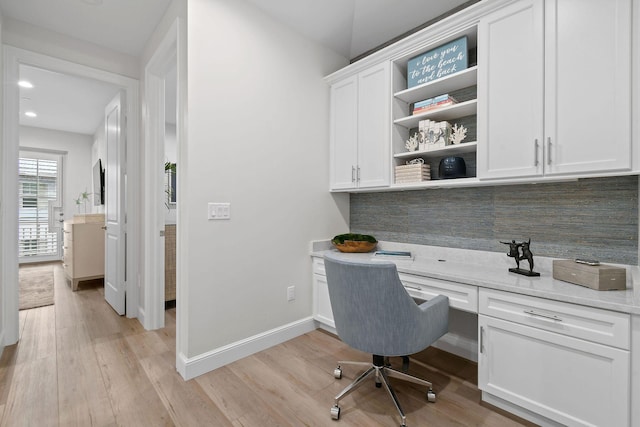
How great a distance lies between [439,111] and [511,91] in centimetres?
46

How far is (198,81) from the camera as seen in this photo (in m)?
2.03

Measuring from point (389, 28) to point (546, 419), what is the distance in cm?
299

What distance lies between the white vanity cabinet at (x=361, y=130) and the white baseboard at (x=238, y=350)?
1.33 m

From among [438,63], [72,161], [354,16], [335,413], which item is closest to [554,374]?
[335,413]

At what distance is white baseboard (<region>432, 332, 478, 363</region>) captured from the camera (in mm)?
2217

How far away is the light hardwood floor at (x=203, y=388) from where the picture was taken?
1611mm

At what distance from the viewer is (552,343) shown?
1.44 m

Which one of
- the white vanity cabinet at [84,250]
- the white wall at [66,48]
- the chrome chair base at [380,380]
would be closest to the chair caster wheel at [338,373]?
the chrome chair base at [380,380]

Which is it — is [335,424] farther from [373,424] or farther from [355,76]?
[355,76]

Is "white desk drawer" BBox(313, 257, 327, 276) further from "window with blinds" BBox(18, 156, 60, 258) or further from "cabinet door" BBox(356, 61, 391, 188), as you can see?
"window with blinds" BBox(18, 156, 60, 258)

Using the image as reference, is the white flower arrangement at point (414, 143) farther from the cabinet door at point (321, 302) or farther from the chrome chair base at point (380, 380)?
the chrome chair base at point (380, 380)

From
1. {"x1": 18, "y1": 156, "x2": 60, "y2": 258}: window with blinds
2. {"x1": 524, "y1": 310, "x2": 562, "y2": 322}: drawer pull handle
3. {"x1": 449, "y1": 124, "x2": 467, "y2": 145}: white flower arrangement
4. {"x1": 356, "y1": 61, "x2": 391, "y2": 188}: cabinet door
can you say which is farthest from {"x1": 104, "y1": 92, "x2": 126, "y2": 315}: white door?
{"x1": 18, "y1": 156, "x2": 60, "y2": 258}: window with blinds

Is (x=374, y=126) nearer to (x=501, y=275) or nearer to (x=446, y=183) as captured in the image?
(x=446, y=183)

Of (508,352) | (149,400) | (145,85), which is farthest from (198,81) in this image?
(508,352)
